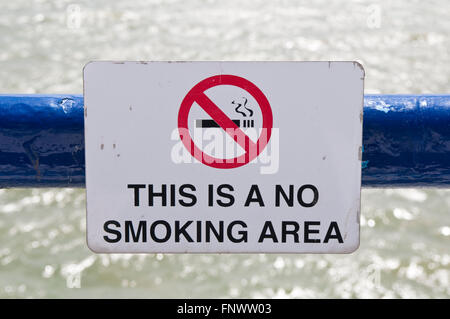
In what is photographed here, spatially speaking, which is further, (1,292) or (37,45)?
(37,45)

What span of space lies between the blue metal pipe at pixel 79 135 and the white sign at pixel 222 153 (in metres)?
0.04

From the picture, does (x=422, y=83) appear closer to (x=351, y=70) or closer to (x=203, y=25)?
(x=203, y=25)

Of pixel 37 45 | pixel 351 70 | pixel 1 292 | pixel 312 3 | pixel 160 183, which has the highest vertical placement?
pixel 312 3

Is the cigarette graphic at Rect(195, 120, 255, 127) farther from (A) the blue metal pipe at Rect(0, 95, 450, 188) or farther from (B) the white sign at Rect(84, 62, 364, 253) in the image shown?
(A) the blue metal pipe at Rect(0, 95, 450, 188)

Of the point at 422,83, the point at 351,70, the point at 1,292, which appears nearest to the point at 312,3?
the point at 422,83

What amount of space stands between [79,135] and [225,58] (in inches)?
252

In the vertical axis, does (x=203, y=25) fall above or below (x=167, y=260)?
above

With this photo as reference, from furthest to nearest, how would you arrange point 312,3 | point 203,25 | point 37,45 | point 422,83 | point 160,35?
point 312,3 → point 203,25 → point 160,35 → point 37,45 → point 422,83

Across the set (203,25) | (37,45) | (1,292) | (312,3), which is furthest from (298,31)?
(1,292)

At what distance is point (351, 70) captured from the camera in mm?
944

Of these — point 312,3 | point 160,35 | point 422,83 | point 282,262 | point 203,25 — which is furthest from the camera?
point 312,3

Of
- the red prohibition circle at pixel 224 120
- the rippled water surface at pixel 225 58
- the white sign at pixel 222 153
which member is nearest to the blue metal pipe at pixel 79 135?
the white sign at pixel 222 153

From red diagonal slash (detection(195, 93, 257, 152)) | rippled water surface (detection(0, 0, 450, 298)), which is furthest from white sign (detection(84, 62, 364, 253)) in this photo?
rippled water surface (detection(0, 0, 450, 298))

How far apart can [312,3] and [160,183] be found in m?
9.94
